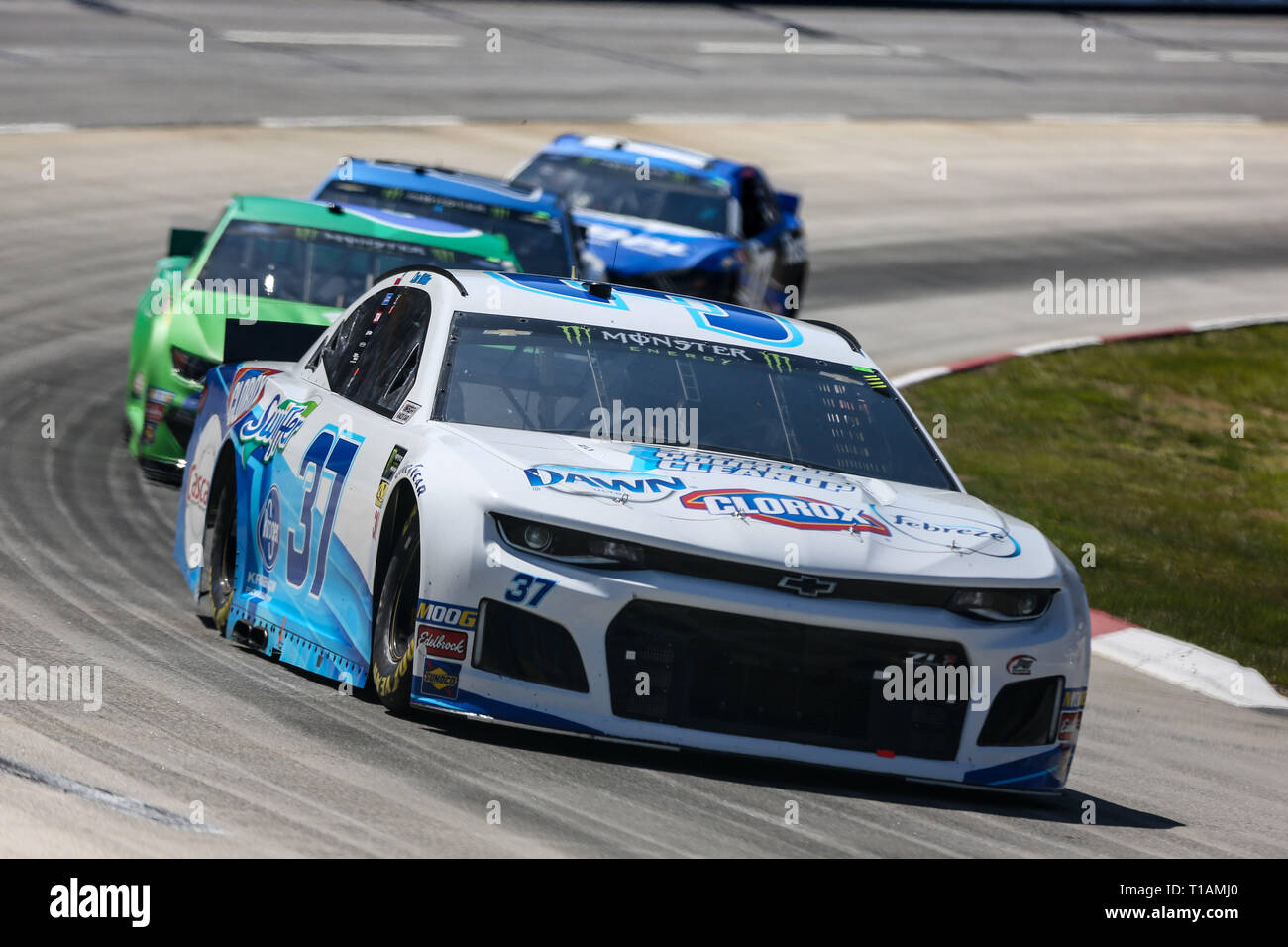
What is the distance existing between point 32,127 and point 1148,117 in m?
18.6

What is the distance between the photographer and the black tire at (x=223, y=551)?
7516 millimetres

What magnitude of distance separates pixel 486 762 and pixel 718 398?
1.64 metres

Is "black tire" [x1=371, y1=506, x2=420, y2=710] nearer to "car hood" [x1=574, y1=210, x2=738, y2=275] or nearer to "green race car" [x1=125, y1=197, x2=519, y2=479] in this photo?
"green race car" [x1=125, y1=197, x2=519, y2=479]

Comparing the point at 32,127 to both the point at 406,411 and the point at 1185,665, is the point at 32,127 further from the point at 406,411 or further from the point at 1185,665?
the point at 406,411

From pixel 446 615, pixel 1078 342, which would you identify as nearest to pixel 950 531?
pixel 446 615

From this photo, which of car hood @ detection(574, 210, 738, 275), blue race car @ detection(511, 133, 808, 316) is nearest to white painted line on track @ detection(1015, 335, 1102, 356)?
blue race car @ detection(511, 133, 808, 316)

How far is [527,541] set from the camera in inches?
219

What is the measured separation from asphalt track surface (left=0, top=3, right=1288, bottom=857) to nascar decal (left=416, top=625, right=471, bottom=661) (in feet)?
1.02

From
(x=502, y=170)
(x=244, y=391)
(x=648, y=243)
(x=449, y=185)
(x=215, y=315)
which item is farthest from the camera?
(x=502, y=170)

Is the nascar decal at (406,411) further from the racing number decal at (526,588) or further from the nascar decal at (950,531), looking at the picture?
the nascar decal at (950,531)

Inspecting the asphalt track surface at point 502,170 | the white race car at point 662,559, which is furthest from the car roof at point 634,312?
the asphalt track surface at point 502,170

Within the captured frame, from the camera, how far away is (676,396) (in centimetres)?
660
